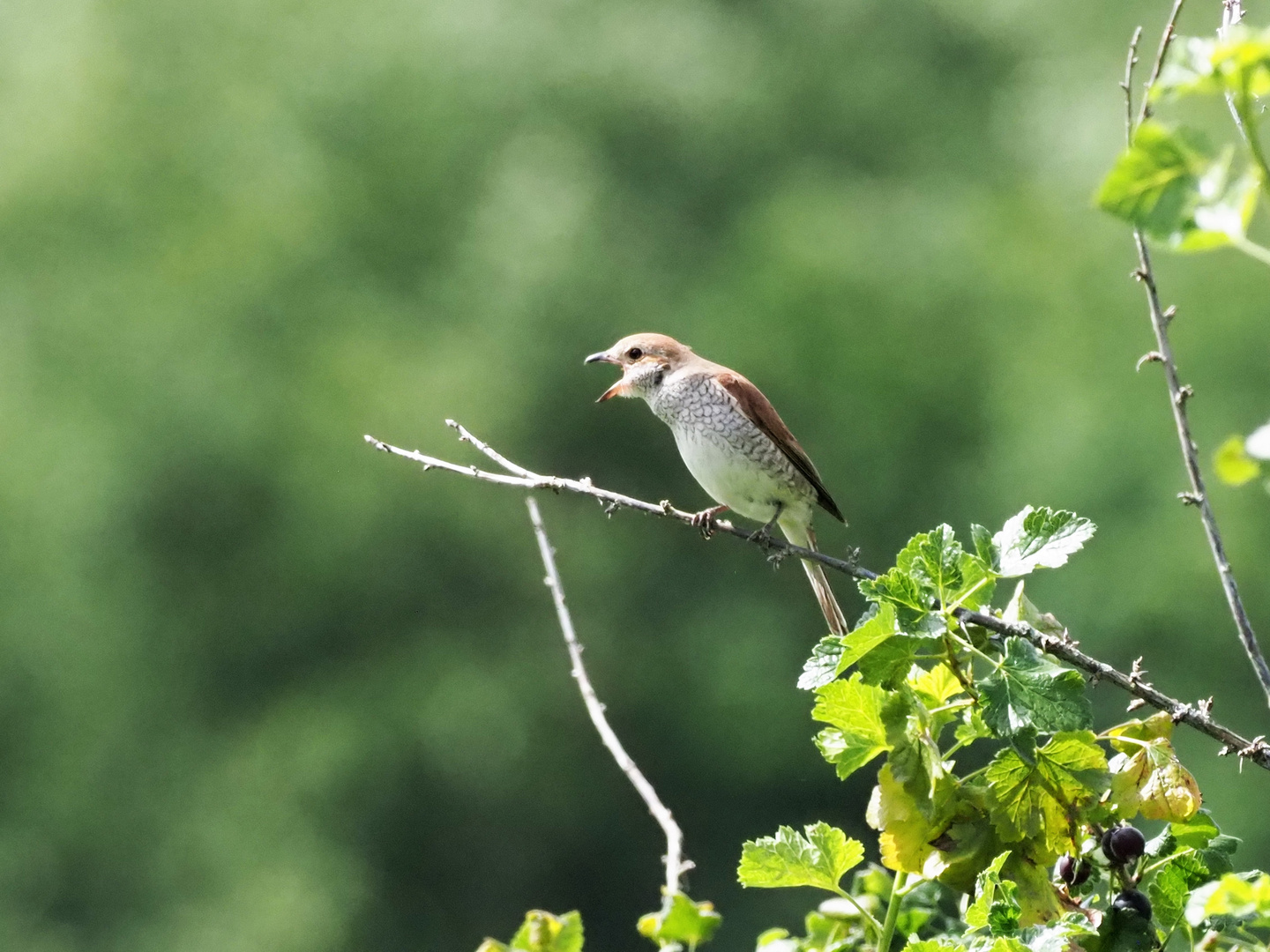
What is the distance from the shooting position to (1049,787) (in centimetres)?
173

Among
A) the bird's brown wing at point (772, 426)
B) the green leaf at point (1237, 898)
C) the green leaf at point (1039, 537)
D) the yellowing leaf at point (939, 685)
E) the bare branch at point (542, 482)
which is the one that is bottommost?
the green leaf at point (1237, 898)

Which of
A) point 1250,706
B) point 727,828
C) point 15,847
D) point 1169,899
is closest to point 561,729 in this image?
point 727,828

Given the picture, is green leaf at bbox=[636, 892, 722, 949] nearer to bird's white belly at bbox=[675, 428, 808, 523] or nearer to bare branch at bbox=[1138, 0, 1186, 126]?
bare branch at bbox=[1138, 0, 1186, 126]

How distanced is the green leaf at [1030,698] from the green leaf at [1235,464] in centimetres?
66

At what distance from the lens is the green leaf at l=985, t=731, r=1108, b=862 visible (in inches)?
67.8

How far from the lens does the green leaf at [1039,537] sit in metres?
1.92

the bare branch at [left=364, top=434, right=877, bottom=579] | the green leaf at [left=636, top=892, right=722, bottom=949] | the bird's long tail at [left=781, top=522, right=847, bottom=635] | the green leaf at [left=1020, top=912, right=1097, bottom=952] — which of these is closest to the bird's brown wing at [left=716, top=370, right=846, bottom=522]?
the bird's long tail at [left=781, top=522, right=847, bottom=635]

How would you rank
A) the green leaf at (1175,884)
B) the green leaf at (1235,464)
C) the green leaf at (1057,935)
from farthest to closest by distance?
the green leaf at (1175,884) → the green leaf at (1057,935) → the green leaf at (1235,464)

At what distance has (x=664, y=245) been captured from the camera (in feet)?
105

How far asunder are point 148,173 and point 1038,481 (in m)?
16.3

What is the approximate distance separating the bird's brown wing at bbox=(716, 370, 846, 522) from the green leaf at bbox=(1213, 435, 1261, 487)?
14.1ft

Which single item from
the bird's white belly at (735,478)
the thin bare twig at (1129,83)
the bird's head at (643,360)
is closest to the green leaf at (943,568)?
the thin bare twig at (1129,83)

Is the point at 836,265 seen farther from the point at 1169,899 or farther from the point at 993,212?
the point at 1169,899

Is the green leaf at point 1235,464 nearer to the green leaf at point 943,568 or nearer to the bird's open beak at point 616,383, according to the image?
the green leaf at point 943,568
